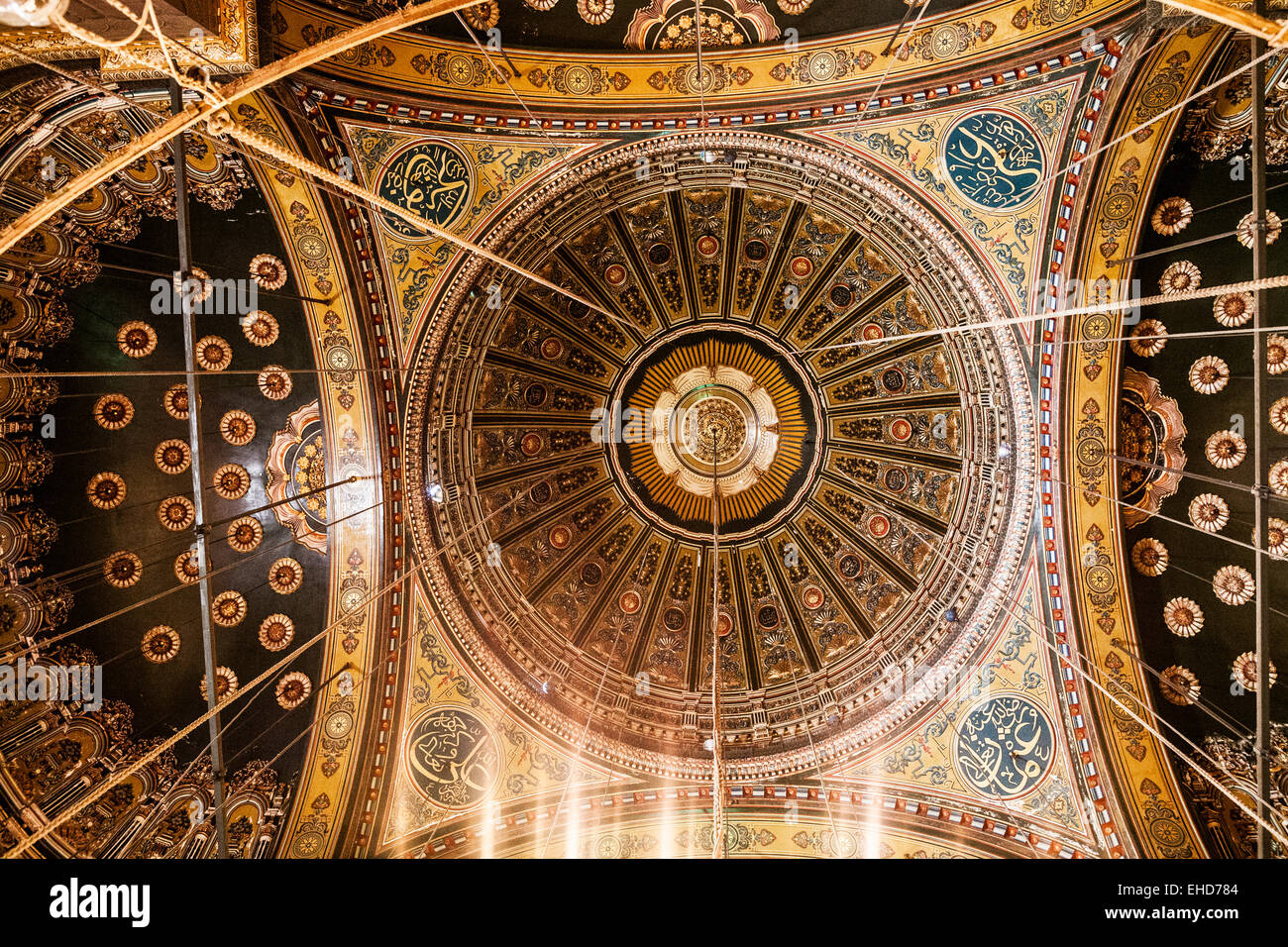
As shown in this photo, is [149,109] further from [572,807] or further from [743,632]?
[743,632]

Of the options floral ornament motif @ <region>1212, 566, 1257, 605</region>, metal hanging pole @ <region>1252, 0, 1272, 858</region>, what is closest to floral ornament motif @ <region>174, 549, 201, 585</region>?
metal hanging pole @ <region>1252, 0, 1272, 858</region>

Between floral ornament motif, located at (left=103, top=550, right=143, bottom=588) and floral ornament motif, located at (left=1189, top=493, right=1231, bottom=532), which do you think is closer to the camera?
floral ornament motif, located at (left=1189, top=493, right=1231, bottom=532)

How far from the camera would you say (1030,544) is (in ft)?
27.1

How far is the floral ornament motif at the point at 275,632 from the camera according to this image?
8.26 meters

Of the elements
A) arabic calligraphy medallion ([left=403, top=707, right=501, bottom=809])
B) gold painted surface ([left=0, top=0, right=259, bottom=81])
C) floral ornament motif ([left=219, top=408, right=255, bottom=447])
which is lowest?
arabic calligraphy medallion ([left=403, top=707, right=501, bottom=809])

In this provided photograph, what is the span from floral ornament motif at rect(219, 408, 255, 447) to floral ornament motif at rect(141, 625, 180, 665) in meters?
2.15

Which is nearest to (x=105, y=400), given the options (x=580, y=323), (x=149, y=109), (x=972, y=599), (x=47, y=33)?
(x=149, y=109)

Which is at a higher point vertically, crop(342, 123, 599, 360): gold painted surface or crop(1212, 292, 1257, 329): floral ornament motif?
crop(342, 123, 599, 360): gold painted surface

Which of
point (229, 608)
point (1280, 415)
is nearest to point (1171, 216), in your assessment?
point (1280, 415)

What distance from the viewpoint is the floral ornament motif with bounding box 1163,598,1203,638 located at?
7551mm

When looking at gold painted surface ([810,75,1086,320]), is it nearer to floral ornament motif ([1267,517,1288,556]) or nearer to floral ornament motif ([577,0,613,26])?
floral ornament motif ([577,0,613,26])

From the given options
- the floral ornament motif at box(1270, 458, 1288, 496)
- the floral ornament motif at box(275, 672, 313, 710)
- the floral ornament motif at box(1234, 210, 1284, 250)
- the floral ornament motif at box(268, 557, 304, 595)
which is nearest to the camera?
the floral ornament motif at box(1234, 210, 1284, 250)

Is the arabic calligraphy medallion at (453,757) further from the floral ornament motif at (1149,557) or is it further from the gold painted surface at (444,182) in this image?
the floral ornament motif at (1149,557)

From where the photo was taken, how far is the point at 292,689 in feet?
26.8
